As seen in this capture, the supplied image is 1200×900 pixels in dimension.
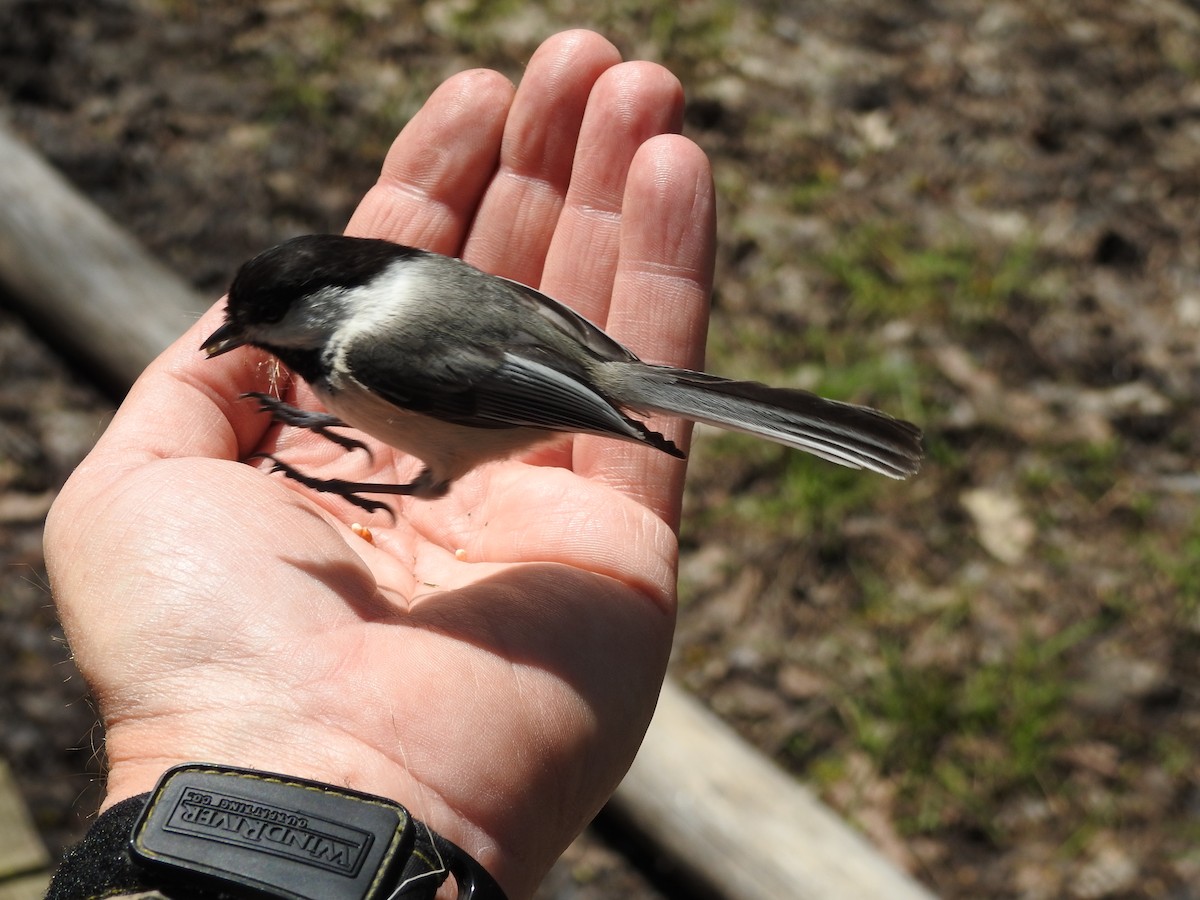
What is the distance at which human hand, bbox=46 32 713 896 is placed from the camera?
166 centimetres

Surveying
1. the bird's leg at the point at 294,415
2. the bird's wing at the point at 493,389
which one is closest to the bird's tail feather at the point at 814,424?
the bird's wing at the point at 493,389

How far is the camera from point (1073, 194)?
3898 mm

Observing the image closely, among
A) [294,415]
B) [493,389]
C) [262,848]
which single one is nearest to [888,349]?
[493,389]

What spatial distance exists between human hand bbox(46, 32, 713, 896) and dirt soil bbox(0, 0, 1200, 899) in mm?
936

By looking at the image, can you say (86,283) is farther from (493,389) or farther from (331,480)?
(493,389)

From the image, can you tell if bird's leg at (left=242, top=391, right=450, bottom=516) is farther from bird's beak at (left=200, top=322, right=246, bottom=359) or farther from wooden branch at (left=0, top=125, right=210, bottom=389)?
wooden branch at (left=0, top=125, right=210, bottom=389)

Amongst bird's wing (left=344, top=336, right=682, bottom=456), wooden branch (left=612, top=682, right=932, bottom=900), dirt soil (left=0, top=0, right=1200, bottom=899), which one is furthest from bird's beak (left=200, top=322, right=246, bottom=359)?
wooden branch (left=612, top=682, right=932, bottom=900)

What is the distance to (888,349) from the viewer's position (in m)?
3.51

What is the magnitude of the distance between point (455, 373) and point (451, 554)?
0.43 meters

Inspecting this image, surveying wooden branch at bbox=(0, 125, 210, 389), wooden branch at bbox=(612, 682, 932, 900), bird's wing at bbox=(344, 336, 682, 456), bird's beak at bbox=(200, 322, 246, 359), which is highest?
bird's beak at bbox=(200, 322, 246, 359)

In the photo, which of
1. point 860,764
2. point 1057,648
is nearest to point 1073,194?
point 1057,648

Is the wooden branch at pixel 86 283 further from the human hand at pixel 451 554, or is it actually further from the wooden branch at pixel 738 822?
the wooden branch at pixel 738 822

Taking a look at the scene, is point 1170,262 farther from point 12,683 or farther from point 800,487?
point 12,683

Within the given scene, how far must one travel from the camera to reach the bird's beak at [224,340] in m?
1.97
